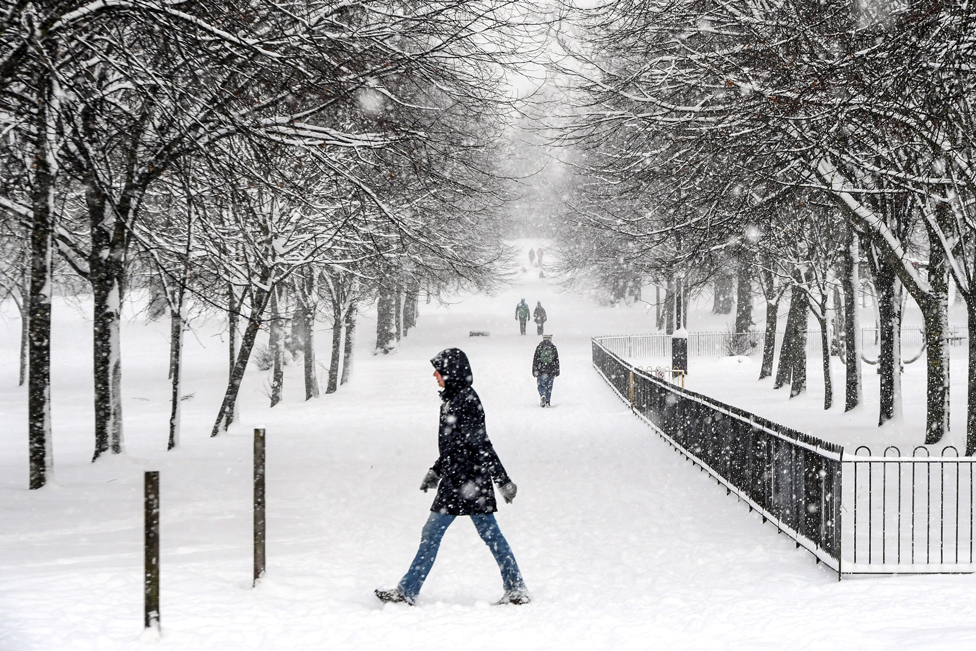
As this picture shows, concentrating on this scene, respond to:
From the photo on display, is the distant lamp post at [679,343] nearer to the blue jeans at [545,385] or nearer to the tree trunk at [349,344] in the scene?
the blue jeans at [545,385]

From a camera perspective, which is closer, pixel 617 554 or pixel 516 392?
pixel 617 554

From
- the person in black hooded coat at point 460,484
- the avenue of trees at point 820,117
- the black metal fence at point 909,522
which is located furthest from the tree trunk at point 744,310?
the person in black hooded coat at point 460,484

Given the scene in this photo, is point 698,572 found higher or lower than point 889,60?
lower

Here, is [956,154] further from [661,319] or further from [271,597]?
[661,319]

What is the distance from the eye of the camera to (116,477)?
1105 cm

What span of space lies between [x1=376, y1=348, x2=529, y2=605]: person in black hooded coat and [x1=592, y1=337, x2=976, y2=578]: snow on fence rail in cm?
254

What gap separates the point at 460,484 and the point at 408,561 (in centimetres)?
186

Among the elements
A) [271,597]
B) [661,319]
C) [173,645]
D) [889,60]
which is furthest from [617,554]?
[661,319]

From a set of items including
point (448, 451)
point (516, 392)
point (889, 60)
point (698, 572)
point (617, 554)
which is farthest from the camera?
point (516, 392)

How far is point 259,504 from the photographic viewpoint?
268 inches

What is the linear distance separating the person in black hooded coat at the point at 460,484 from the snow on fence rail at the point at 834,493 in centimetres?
254

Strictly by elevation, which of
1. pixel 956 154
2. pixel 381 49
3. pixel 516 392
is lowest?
pixel 516 392

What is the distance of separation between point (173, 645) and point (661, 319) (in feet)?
147

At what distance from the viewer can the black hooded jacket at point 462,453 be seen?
21.1ft
